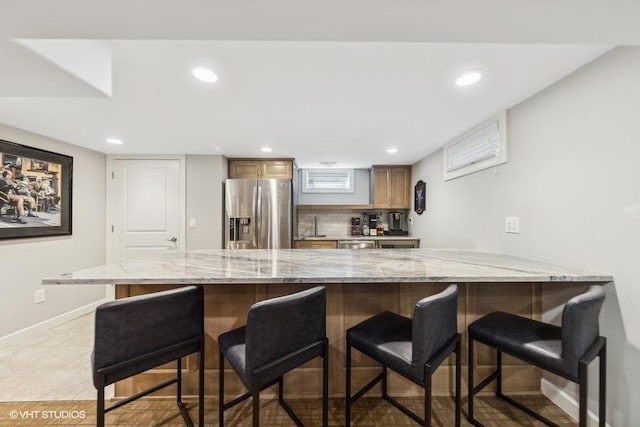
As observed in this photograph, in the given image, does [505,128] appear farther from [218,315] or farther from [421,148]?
[218,315]

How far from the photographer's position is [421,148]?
3.33 meters

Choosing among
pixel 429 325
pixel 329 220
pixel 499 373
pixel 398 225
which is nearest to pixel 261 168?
pixel 329 220

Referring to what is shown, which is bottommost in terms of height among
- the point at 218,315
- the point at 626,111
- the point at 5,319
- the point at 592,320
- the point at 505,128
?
the point at 5,319

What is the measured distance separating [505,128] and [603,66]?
0.72 meters

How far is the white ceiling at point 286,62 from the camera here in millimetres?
971

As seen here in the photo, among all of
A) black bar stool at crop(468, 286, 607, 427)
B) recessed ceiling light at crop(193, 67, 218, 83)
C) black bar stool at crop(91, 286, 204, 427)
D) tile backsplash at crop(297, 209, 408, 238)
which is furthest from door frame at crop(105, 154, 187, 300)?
black bar stool at crop(468, 286, 607, 427)

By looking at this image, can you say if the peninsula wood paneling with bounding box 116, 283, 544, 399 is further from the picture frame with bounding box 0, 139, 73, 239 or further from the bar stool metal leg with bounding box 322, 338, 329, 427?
the picture frame with bounding box 0, 139, 73, 239

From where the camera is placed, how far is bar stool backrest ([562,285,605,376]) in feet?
3.78

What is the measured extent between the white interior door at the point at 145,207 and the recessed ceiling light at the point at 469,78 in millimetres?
3507

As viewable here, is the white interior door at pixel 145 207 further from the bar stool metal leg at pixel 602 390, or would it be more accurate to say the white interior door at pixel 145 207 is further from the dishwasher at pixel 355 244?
the bar stool metal leg at pixel 602 390

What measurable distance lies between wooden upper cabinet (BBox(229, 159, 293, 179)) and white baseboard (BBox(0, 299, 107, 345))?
252 cm

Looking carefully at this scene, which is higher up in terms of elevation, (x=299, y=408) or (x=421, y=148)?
(x=421, y=148)

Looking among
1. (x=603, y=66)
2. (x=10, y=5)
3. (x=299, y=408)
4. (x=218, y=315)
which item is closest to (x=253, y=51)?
(x=10, y=5)

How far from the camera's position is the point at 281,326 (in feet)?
3.75
